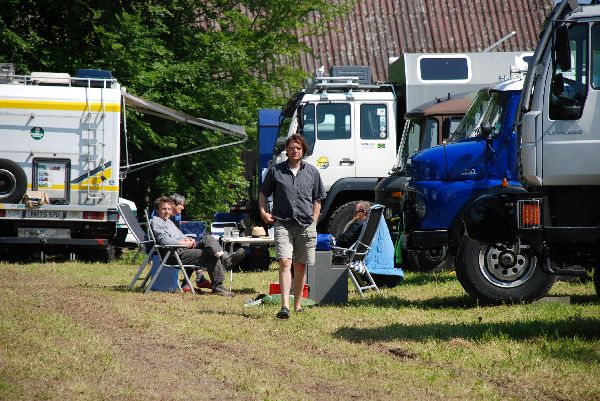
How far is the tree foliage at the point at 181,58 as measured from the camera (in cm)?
2522

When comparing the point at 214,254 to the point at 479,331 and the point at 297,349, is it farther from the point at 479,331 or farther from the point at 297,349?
the point at 297,349

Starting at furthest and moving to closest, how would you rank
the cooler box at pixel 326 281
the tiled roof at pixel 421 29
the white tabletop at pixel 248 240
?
1. the tiled roof at pixel 421 29
2. the white tabletop at pixel 248 240
3. the cooler box at pixel 326 281

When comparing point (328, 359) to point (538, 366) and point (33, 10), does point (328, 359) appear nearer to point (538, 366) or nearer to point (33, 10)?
point (538, 366)

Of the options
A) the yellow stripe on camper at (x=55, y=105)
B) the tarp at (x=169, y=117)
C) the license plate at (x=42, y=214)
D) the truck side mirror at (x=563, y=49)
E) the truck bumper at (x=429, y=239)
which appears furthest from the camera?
the tarp at (x=169, y=117)

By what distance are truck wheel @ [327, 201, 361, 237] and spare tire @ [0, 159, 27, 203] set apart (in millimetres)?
5028

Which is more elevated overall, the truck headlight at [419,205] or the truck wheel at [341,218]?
the truck headlight at [419,205]

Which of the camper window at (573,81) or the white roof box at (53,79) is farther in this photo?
the white roof box at (53,79)

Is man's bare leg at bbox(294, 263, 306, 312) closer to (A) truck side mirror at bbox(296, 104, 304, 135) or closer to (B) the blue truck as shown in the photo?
(B) the blue truck

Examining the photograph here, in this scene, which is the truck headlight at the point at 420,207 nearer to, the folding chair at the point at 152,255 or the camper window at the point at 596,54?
the folding chair at the point at 152,255

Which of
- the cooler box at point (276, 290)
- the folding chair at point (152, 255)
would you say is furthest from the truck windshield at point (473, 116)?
the folding chair at point (152, 255)

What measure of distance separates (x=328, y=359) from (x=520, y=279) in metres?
4.16

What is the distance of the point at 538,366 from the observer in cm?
860

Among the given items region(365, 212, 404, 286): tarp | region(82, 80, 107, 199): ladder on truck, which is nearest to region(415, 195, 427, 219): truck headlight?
region(365, 212, 404, 286): tarp

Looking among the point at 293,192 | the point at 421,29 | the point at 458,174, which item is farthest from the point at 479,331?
the point at 421,29
